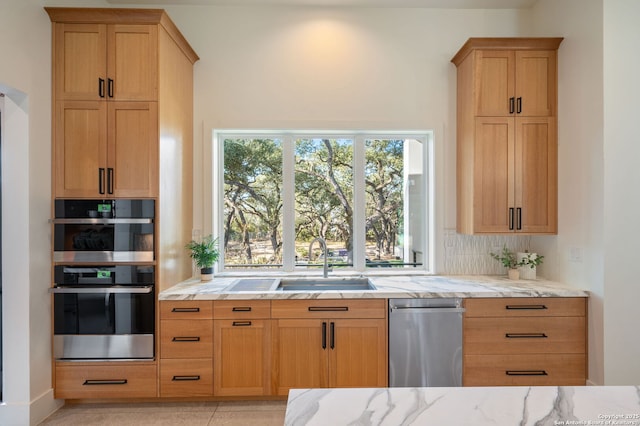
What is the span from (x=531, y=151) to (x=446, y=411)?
106 inches

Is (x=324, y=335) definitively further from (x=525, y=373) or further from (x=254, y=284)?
(x=525, y=373)

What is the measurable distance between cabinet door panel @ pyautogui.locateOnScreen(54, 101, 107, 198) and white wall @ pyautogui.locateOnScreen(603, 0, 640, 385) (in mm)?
3504

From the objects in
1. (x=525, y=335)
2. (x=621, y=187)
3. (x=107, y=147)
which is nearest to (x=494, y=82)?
(x=621, y=187)

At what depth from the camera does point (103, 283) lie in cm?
265

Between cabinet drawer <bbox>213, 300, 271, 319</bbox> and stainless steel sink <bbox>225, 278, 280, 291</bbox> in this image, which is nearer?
cabinet drawer <bbox>213, 300, 271, 319</bbox>

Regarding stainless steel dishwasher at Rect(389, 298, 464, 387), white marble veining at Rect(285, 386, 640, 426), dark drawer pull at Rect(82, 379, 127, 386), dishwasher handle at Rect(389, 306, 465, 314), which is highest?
white marble veining at Rect(285, 386, 640, 426)

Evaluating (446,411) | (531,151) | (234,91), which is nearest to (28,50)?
(234,91)

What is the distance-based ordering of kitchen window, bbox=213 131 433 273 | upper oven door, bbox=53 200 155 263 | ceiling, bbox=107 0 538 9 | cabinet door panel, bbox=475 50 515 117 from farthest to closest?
kitchen window, bbox=213 131 433 273
ceiling, bbox=107 0 538 9
cabinet door panel, bbox=475 50 515 117
upper oven door, bbox=53 200 155 263

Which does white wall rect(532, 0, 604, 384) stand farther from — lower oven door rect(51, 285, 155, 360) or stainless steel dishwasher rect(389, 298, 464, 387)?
lower oven door rect(51, 285, 155, 360)

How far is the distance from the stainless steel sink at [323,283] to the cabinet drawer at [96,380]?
124 cm

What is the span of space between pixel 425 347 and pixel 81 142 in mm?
2840

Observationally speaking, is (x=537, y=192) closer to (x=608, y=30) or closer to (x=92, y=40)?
(x=608, y=30)

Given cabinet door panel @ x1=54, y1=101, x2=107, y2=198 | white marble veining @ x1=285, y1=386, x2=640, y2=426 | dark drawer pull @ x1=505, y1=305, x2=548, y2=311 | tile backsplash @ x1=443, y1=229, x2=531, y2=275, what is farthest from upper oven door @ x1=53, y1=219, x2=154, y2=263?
dark drawer pull @ x1=505, y1=305, x2=548, y2=311

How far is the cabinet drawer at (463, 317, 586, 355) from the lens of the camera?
8.93 feet
